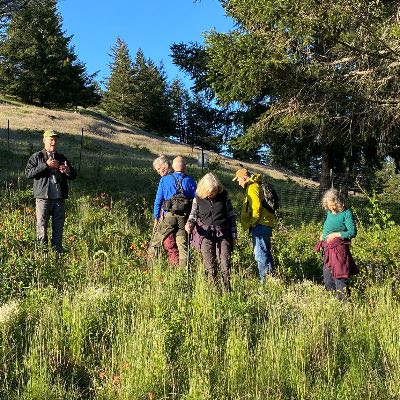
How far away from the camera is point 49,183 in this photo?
21.4ft

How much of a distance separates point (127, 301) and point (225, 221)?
5.97ft

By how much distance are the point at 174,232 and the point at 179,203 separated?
1.38 ft

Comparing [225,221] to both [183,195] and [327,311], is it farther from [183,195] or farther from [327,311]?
[327,311]

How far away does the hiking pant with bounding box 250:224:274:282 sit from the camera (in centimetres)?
641

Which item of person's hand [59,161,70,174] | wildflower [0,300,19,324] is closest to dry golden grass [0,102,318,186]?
person's hand [59,161,70,174]

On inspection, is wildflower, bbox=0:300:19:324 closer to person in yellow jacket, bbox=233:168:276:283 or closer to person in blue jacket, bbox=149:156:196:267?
person in blue jacket, bbox=149:156:196:267

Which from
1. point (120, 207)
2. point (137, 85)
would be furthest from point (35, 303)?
Result: point (137, 85)

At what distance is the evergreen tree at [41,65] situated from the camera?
1603 inches

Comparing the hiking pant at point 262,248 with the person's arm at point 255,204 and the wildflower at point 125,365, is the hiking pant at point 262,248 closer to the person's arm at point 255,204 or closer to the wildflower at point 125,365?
the person's arm at point 255,204

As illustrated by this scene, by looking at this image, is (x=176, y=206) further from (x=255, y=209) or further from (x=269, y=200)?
(x=269, y=200)

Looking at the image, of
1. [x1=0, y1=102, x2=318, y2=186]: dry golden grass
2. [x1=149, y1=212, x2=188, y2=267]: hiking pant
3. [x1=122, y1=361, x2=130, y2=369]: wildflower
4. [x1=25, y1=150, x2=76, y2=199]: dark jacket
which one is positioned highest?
[x1=0, y1=102, x2=318, y2=186]: dry golden grass

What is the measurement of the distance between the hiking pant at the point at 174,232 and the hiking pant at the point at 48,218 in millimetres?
1320

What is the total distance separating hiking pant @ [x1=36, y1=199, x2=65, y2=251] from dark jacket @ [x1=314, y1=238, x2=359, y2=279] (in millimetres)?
3494

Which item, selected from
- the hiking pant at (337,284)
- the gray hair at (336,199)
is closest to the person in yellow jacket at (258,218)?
the hiking pant at (337,284)
